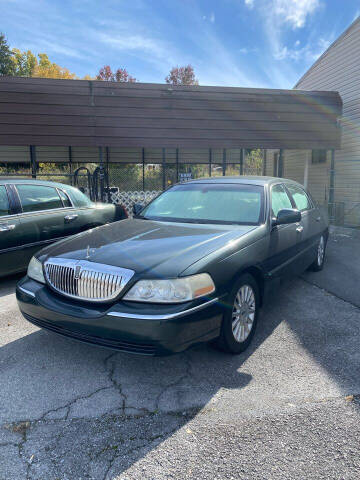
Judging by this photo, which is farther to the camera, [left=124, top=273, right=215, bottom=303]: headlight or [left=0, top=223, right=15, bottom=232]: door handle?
[left=0, top=223, right=15, bottom=232]: door handle

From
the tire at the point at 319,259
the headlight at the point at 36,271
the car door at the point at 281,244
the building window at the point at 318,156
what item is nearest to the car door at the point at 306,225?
the car door at the point at 281,244

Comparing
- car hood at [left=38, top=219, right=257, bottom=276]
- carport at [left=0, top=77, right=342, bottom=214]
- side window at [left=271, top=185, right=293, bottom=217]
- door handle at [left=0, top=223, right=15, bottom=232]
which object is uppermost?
carport at [left=0, top=77, right=342, bottom=214]

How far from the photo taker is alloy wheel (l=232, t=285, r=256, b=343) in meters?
3.05

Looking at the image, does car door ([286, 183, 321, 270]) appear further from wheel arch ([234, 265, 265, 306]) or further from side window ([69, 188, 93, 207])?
side window ([69, 188, 93, 207])

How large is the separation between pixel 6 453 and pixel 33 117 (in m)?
9.75

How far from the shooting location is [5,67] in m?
35.1

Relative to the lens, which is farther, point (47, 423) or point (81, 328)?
point (81, 328)

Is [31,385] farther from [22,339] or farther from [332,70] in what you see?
[332,70]

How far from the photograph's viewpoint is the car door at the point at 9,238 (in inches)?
189

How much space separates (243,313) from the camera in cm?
317

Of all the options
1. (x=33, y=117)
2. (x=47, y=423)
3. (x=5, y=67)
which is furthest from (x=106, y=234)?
(x=5, y=67)

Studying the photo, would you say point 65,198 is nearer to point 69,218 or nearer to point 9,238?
point 69,218

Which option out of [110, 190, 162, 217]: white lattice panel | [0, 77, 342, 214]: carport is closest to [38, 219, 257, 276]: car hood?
[0, 77, 342, 214]: carport

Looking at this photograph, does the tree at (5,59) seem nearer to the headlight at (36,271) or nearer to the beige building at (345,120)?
the beige building at (345,120)
